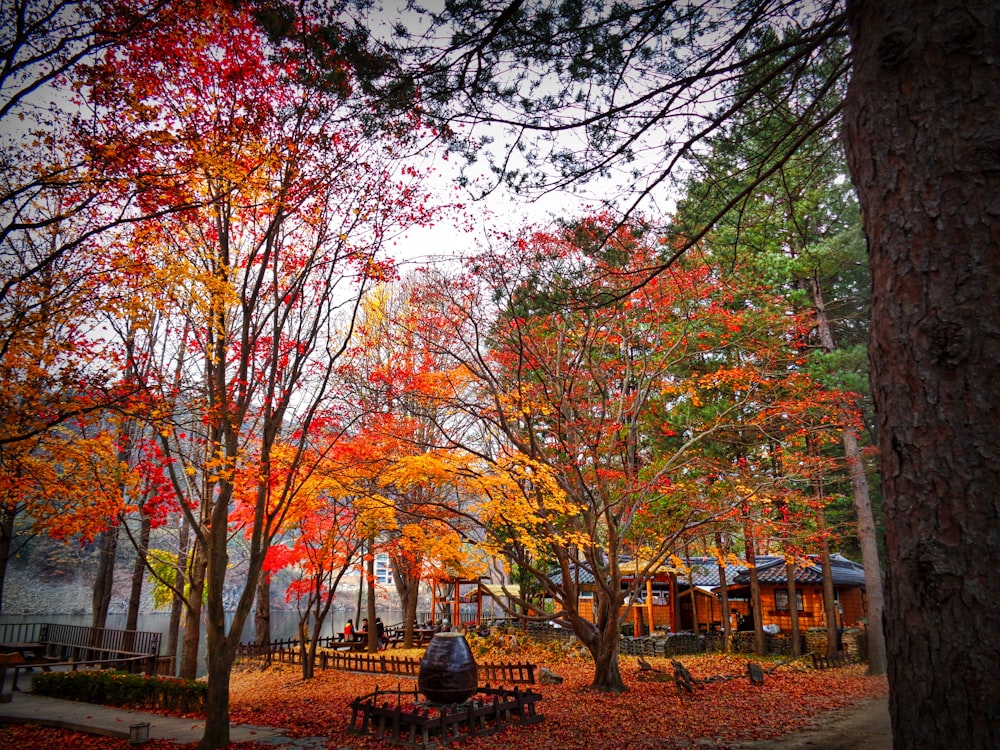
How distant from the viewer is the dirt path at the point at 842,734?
7.82 m

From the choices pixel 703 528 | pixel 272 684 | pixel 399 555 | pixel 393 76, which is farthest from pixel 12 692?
pixel 703 528

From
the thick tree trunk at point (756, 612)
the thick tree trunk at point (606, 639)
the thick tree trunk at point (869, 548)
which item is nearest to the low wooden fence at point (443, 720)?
the thick tree trunk at point (606, 639)

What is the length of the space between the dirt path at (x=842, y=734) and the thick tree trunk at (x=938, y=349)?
758 centimetres

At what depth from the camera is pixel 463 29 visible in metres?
3.80

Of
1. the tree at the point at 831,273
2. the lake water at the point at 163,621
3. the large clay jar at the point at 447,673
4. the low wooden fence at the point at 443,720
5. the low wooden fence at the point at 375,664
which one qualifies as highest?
the tree at the point at 831,273

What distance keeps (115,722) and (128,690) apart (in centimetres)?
203

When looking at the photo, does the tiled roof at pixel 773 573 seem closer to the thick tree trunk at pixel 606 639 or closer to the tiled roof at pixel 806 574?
the tiled roof at pixel 806 574

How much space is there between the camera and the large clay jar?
9250 mm

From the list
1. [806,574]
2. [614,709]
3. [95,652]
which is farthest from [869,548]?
[95,652]

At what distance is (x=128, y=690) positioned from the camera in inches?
437

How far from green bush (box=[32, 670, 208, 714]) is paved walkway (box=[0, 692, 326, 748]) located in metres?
0.23

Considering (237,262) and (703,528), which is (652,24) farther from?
(703,528)

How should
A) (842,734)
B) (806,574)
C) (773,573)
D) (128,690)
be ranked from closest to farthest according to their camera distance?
1. (842,734)
2. (128,690)
3. (806,574)
4. (773,573)

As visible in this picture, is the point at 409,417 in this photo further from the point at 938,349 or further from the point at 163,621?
the point at 163,621
